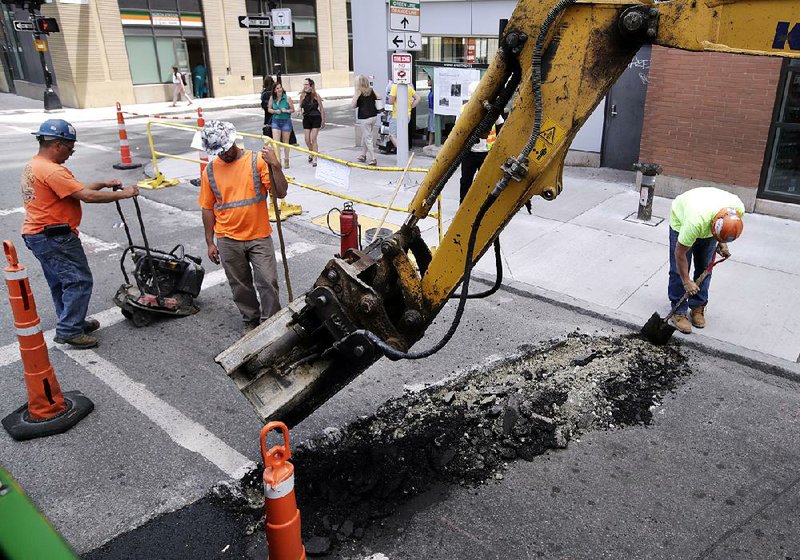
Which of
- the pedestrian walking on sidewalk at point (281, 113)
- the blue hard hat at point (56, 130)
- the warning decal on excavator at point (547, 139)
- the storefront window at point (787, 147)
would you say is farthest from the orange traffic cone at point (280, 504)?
the pedestrian walking on sidewalk at point (281, 113)

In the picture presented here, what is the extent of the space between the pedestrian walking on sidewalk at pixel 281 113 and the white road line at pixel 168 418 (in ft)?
26.3

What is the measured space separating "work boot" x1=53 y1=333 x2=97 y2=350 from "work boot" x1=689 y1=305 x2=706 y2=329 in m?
5.81

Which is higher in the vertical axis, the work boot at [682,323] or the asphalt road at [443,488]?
the work boot at [682,323]

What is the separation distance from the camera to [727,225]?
517cm

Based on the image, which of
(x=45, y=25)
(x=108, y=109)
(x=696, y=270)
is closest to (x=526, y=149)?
(x=696, y=270)

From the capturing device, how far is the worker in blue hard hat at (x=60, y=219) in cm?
546

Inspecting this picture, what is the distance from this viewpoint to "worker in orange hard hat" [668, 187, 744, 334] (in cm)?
529

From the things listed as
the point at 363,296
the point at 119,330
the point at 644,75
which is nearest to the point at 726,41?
the point at 363,296

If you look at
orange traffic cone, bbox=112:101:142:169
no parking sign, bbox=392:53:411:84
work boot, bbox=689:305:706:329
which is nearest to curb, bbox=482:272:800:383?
work boot, bbox=689:305:706:329

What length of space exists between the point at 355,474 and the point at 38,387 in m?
2.51

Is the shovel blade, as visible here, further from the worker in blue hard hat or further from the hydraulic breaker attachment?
the worker in blue hard hat

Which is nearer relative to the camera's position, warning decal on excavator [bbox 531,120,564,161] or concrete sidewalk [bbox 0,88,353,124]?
warning decal on excavator [bbox 531,120,564,161]

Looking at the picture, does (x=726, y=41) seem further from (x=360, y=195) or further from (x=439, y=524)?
(x=360, y=195)

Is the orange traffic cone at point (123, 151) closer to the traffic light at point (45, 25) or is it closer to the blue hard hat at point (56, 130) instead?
the blue hard hat at point (56, 130)
